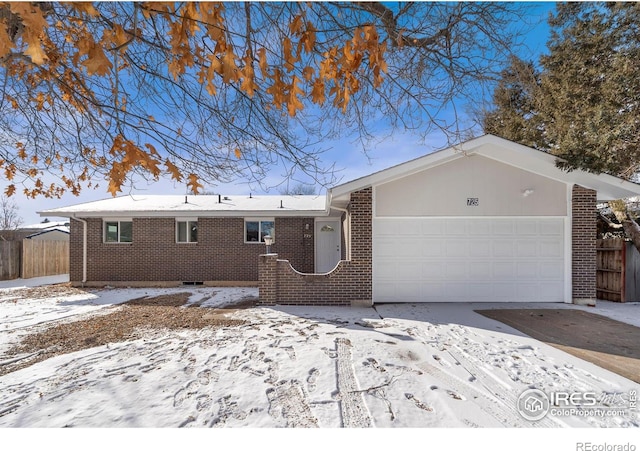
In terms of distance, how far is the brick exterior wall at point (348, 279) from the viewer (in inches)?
290

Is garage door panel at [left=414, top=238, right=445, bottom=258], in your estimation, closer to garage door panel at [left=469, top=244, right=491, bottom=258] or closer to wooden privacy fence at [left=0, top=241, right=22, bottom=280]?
garage door panel at [left=469, top=244, right=491, bottom=258]

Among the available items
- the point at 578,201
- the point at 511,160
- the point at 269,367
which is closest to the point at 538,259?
the point at 578,201

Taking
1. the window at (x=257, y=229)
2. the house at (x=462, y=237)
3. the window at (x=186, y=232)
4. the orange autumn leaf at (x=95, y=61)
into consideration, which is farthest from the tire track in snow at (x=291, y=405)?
the window at (x=186, y=232)

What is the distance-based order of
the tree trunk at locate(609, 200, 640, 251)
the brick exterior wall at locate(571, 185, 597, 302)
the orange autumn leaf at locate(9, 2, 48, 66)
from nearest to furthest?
the orange autumn leaf at locate(9, 2, 48, 66) → the brick exterior wall at locate(571, 185, 597, 302) → the tree trunk at locate(609, 200, 640, 251)

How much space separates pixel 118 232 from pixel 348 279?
958 cm

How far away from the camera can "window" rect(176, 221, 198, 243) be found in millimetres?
11328

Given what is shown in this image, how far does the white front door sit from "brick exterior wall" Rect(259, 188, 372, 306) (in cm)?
410

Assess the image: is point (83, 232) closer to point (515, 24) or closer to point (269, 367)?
point (269, 367)

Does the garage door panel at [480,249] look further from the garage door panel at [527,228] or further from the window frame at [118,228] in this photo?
the window frame at [118,228]

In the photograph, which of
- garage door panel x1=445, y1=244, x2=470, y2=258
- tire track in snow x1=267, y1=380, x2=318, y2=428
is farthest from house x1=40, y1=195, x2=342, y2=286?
tire track in snow x1=267, y1=380, x2=318, y2=428

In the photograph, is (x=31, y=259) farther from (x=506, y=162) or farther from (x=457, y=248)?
(x=506, y=162)

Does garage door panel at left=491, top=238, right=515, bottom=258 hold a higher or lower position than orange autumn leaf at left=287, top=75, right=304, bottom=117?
lower

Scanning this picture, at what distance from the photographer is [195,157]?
3.98m

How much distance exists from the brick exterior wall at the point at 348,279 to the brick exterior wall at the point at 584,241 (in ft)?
17.3
